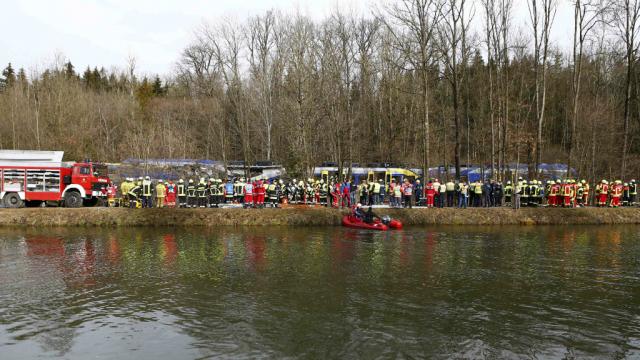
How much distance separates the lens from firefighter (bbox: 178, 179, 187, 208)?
3064cm

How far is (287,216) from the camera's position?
1185 inches

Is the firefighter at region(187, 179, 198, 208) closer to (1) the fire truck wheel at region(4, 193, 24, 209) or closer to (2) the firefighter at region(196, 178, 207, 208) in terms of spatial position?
(2) the firefighter at region(196, 178, 207, 208)

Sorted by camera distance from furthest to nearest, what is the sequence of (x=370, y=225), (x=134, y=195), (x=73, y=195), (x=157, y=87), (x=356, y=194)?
(x=157, y=87), (x=356, y=194), (x=73, y=195), (x=134, y=195), (x=370, y=225)

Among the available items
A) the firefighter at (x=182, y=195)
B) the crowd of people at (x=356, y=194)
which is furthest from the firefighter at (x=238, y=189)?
the firefighter at (x=182, y=195)

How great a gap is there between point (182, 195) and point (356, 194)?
36.0 ft

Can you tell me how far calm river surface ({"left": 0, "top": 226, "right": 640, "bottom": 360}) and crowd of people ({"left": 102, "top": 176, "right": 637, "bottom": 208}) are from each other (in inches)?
287

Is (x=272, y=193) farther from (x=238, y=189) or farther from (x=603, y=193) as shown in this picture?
(x=603, y=193)

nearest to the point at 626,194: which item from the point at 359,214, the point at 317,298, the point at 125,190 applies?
the point at 359,214

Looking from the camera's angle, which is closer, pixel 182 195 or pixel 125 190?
pixel 125 190

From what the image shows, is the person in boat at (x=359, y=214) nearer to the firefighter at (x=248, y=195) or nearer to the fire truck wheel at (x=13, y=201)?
the firefighter at (x=248, y=195)

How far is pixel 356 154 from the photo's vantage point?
168 ft

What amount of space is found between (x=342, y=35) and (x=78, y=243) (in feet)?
111

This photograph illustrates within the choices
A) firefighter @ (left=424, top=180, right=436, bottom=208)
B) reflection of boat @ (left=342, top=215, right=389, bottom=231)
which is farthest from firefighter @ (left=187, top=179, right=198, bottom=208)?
firefighter @ (left=424, top=180, right=436, bottom=208)

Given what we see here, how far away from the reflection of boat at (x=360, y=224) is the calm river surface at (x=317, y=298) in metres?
3.64
